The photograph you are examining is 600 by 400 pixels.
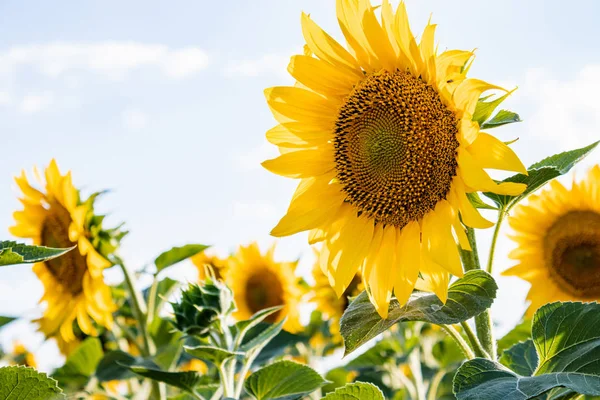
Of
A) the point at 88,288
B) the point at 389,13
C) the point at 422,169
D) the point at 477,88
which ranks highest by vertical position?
the point at 389,13

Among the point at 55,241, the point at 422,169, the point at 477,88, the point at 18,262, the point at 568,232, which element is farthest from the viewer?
the point at 55,241

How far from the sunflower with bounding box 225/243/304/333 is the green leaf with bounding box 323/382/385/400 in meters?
2.81

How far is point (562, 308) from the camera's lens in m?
1.91

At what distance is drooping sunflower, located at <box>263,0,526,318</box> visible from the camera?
6.24ft

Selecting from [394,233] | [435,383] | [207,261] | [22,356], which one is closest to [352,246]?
[394,233]

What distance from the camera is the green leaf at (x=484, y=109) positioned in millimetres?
1887

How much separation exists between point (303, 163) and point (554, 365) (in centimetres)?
100

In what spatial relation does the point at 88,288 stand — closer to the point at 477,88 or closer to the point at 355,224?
the point at 355,224

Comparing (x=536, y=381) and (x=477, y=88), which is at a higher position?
(x=477, y=88)

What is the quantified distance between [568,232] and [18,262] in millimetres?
2869

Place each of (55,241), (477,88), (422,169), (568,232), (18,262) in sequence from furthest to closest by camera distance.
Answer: (55,241) → (568,232) → (422,169) → (477,88) → (18,262)

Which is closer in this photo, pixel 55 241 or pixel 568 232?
pixel 568 232

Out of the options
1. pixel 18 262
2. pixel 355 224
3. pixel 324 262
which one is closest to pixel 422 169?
pixel 355 224

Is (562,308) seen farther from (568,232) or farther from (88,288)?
(88,288)
